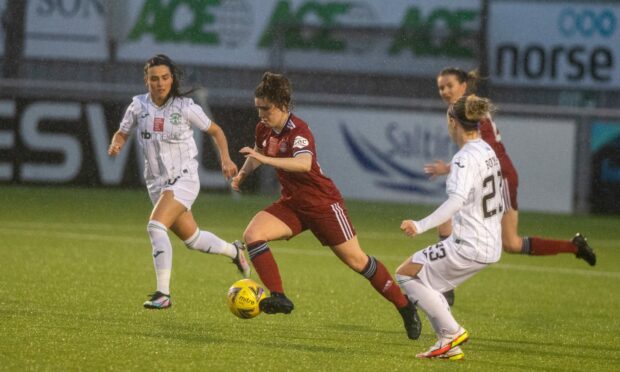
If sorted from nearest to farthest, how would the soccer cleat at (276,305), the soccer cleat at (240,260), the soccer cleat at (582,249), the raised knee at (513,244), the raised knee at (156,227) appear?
the soccer cleat at (276,305)
the raised knee at (156,227)
the soccer cleat at (582,249)
the raised knee at (513,244)
the soccer cleat at (240,260)

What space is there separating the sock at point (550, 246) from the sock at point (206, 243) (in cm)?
241

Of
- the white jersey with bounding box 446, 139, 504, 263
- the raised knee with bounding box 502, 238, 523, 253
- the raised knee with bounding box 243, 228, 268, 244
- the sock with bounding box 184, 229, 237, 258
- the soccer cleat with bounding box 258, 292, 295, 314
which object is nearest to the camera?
the white jersey with bounding box 446, 139, 504, 263

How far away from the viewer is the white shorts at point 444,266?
23.3ft

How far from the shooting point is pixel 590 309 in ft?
32.7

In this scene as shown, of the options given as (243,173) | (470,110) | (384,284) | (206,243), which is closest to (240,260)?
(206,243)

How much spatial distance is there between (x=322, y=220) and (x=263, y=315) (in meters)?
1.25

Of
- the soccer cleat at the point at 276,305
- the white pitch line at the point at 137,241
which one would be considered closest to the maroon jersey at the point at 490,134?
the soccer cleat at the point at 276,305

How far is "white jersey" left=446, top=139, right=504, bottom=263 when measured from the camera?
6992 mm

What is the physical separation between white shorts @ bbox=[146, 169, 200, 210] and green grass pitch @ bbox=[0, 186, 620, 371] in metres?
0.79

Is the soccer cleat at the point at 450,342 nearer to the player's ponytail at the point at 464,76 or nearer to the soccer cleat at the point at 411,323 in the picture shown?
the soccer cleat at the point at 411,323

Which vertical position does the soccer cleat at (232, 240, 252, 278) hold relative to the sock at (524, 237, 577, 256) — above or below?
below

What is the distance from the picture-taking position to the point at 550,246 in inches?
363

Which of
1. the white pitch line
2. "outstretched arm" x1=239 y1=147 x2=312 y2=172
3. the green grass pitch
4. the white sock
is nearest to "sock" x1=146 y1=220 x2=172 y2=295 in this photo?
the green grass pitch

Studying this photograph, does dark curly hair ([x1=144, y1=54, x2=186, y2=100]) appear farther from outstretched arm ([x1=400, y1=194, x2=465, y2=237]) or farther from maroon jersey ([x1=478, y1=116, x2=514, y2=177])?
outstretched arm ([x1=400, y1=194, x2=465, y2=237])
